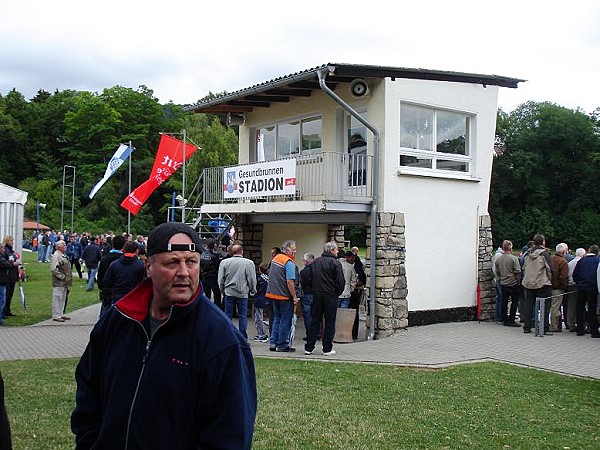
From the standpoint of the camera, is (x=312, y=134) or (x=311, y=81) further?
(x=312, y=134)

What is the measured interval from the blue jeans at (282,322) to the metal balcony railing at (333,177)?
292 cm

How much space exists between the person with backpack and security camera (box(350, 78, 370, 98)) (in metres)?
4.76

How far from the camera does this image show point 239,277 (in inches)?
490

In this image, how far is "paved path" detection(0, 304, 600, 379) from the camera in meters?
11.2

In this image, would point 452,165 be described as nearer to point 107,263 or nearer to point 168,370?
point 107,263

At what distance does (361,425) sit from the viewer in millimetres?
6902

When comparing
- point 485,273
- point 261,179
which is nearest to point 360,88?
point 261,179

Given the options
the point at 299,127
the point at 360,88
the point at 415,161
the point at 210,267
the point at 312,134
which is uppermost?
the point at 360,88

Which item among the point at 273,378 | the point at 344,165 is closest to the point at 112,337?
the point at 273,378

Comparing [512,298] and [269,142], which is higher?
[269,142]

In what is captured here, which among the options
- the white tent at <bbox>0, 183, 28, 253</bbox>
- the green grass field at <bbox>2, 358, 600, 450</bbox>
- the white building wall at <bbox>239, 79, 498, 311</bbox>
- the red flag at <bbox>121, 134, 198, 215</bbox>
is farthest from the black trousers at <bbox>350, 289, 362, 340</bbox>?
the white tent at <bbox>0, 183, 28, 253</bbox>

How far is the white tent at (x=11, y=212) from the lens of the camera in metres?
22.6

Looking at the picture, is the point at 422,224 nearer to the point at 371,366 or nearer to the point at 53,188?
the point at 371,366

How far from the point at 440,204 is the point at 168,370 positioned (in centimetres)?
1334
